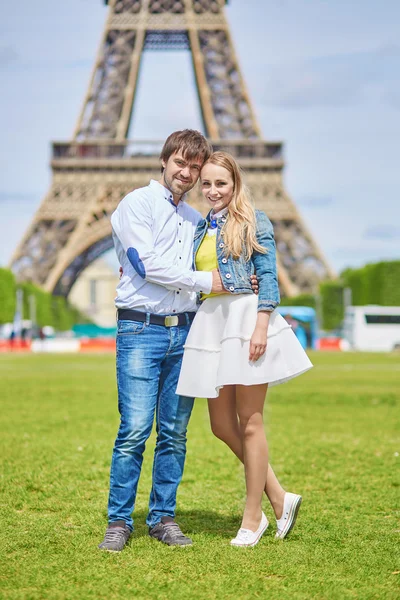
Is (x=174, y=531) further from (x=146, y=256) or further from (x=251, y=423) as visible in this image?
(x=146, y=256)

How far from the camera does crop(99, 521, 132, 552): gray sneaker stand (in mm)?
4109

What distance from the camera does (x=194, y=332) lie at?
432 cm

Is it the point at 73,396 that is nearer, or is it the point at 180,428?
the point at 180,428

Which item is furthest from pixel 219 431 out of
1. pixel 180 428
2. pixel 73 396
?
pixel 73 396

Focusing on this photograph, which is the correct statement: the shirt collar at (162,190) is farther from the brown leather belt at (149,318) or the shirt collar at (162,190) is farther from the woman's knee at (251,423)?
the woman's knee at (251,423)

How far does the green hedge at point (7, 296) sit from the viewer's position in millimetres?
47906

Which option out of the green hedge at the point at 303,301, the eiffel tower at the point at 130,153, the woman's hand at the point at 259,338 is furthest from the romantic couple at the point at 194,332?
the green hedge at the point at 303,301

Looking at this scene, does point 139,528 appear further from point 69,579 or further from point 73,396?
point 73,396

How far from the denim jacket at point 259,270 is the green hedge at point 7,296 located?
4379cm

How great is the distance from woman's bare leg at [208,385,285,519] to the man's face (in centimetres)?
103

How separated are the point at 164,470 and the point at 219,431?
1.14ft

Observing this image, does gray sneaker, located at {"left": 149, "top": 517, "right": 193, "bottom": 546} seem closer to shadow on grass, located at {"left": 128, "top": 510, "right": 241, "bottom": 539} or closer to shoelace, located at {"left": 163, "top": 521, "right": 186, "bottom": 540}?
shoelace, located at {"left": 163, "top": 521, "right": 186, "bottom": 540}

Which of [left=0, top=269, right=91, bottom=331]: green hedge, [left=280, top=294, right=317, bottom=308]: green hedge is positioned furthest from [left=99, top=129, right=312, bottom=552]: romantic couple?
[left=280, top=294, right=317, bottom=308]: green hedge

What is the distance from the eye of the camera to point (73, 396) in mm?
13953
